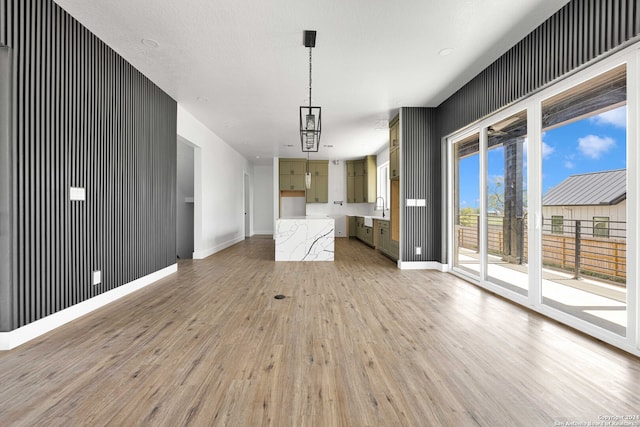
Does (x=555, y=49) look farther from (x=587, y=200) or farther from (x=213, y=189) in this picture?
(x=213, y=189)

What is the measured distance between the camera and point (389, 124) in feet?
18.7

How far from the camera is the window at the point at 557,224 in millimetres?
2672

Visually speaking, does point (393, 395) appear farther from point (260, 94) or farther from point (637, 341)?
point (260, 94)

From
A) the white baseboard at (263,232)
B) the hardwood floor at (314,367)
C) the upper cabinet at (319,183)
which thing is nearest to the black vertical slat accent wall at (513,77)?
the hardwood floor at (314,367)

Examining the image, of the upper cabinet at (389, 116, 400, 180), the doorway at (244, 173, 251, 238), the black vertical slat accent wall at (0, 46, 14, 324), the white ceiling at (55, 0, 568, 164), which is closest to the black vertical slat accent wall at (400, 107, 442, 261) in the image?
the upper cabinet at (389, 116, 400, 180)

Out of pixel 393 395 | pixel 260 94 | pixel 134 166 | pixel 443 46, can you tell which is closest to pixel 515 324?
pixel 393 395

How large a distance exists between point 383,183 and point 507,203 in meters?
5.41

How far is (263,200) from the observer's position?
10766mm

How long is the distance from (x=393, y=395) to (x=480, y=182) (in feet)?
10.7

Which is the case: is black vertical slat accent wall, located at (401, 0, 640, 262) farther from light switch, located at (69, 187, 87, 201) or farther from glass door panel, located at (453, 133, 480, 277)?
light switch, located at (69, 187, 87, 201)

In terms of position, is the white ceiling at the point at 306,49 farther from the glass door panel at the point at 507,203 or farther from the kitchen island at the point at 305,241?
the kitchen island at the point at 305,241

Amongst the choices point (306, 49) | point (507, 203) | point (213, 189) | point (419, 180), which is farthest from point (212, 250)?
point (507, 203)

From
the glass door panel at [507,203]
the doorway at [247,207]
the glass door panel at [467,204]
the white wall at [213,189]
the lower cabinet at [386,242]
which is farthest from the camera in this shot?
the doorway at [247,207]

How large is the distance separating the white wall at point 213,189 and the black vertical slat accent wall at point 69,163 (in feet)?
5.47
